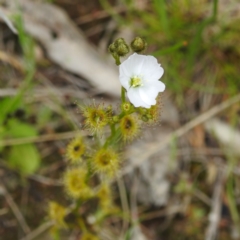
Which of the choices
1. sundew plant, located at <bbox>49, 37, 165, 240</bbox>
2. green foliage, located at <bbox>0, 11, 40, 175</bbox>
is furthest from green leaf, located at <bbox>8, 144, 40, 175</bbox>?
Result: sundew plant, located at <bbox>49, 37, 165, 240</bbox>

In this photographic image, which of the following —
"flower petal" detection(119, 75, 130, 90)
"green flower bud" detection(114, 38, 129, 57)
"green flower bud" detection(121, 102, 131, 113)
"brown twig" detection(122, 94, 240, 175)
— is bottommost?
"green flower bud" detection(121, 102, 131, 113)

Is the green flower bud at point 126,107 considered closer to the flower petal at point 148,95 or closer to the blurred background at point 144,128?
the flower petal at point 148,95

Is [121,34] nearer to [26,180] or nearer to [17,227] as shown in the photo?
[26,180]

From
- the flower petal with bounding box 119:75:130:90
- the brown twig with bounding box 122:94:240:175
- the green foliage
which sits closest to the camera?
the flower petal with bounding box 119:75:130:90

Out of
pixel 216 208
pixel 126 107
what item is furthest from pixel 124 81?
pixel 216 208

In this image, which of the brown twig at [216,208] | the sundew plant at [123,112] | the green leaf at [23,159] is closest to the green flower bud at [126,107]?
the sundew plant at [123,112]

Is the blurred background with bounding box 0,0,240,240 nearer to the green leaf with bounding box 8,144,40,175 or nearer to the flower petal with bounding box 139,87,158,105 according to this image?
the green leaf with bounding box 8,144,40,175

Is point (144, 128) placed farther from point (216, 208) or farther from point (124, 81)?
point (124, 81)
